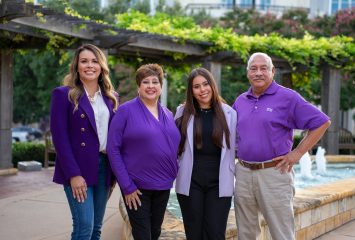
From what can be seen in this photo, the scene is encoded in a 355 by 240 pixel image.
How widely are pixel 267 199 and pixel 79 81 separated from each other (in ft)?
5.02

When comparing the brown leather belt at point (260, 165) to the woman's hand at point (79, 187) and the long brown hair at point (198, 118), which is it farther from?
the woman's hand at point (79, 187)

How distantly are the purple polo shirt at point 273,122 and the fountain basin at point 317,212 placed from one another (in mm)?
1013

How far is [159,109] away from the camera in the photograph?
141 inches

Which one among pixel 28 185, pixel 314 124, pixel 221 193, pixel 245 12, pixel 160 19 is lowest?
pixel 28 185

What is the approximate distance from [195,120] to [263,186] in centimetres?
67

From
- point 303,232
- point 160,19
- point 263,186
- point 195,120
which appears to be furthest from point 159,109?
point 160,19

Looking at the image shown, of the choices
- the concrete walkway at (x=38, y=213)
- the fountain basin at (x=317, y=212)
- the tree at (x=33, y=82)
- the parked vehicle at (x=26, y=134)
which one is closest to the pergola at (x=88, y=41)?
the concrete walkway at (x=38, y=213)

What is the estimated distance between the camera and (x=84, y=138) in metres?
3.40

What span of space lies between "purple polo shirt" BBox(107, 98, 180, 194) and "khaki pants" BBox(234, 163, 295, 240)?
652 mm

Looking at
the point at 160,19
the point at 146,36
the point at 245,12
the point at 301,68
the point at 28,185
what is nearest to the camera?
the point at 28,185

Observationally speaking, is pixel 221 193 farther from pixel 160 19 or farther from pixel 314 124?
pixel 160 19

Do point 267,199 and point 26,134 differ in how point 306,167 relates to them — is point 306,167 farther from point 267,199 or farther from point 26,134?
point 26,134

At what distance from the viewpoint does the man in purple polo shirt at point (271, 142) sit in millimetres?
3697

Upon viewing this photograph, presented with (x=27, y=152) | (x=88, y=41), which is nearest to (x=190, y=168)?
(x=88, y=41)
